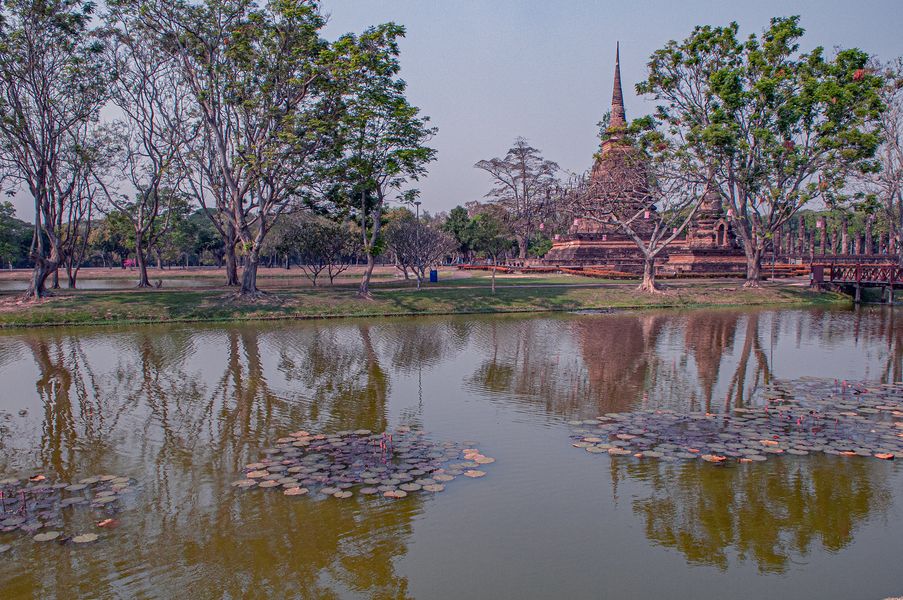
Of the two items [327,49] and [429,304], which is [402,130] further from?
[429,304]

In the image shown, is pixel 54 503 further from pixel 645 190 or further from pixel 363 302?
pixel 645 190

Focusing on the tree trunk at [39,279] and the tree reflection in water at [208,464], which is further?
the tree trunk at [39,279]

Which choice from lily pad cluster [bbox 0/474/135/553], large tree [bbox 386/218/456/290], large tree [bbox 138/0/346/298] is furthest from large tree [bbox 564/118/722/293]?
lily pad cluster [bbox 0/474/135/553]

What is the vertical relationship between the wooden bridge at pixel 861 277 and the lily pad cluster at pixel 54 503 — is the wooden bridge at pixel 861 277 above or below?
above

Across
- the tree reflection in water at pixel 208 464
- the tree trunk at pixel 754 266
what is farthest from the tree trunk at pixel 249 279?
the tree trunk at pixel 754 266

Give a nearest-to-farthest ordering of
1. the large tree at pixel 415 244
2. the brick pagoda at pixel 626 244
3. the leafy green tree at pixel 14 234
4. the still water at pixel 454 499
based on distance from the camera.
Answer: the still water at pixel 454 499 → the large tree at pixel 415 244 → the brick pagoda at pixel 626 244 → the leafy green tree at pixel 14 234

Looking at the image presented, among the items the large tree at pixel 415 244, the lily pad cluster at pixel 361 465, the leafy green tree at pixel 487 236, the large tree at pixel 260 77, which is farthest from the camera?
the leafy green tree at pixel 487 236

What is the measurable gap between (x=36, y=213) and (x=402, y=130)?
17.7 meters

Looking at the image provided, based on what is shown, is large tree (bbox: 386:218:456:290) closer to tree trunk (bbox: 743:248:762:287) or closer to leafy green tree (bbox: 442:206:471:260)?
tree trunk (bbox: 743:248:762:287)

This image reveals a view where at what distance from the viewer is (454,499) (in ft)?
29.7

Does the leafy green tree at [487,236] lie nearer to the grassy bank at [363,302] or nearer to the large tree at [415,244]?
the large tree at [415,244]

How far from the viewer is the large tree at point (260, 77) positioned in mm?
30172

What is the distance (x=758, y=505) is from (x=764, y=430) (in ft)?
11.4

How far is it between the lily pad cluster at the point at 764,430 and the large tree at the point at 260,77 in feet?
73.7
